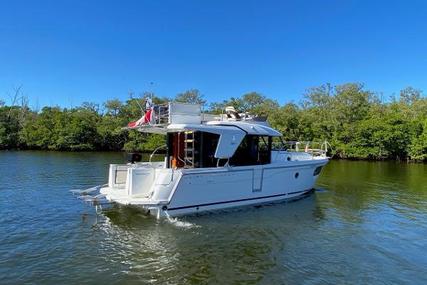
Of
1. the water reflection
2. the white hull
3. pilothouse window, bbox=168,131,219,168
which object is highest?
pilothouse window, bbox=168,131,219,168

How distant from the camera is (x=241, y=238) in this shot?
11867 millimetres

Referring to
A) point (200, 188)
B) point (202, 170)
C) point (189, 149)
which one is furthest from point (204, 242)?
point (189, 149)

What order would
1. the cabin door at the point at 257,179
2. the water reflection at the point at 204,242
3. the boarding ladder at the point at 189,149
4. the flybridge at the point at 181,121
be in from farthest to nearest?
the cabin door at the point at 257,179 < the boarding ladder at the point at 189,149 < the flybridge at the point at 181,121 < the water reflection at the point at 204,242

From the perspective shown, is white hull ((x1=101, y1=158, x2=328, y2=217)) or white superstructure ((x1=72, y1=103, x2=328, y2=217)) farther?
white superstructure ((x1=72, y1=103, x2=328, y2=217))

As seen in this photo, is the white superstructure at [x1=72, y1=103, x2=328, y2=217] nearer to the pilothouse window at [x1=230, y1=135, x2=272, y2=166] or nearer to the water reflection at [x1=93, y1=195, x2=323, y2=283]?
the pilothouse window at [x1=230, y1=135, x2=272, y2=166]

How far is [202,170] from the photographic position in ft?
46.6

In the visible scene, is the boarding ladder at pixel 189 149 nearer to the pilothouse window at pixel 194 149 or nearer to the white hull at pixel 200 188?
the pilothouse window at pixel 194 149

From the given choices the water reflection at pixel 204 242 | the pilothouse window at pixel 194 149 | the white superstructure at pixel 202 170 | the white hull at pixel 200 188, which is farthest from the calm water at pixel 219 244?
the pilothouse window at pixel 194 149

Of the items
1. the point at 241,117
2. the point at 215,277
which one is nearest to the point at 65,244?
the point at 215,277

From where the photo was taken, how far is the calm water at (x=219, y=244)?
8898 millimetres

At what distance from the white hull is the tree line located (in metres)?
28.5

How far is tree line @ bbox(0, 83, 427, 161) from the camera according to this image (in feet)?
170

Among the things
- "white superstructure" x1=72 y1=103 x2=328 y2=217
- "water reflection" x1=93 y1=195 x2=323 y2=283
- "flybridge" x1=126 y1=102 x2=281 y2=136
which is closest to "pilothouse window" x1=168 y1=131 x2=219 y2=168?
"white superstructure" x1=72 y1=103 x2=328 y2=217

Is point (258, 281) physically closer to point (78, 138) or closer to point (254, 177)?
point (254, 177)
